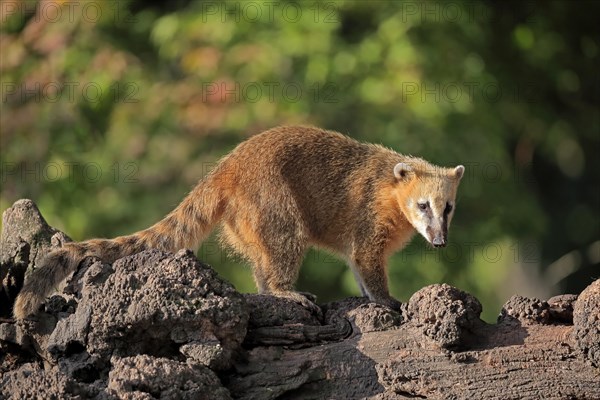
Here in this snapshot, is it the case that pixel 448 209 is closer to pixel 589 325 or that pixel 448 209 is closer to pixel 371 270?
pixel 371 270

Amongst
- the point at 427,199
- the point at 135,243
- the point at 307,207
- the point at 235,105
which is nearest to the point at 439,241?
the point at 427,199

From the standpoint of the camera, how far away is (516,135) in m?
21.8

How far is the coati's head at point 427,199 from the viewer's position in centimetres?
1035

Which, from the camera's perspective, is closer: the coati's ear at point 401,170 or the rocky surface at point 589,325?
the rocky surface at point 589,325

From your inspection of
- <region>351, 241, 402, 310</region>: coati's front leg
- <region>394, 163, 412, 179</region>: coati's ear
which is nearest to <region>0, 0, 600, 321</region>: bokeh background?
<region>394, 163, 412, 179</region>: coati's ear

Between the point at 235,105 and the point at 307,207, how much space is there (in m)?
7.24

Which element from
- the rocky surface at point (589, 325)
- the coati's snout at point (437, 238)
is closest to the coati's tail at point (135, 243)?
the coati's snout at point (437, 238)

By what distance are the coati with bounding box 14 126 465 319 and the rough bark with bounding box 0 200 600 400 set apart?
1407 millimetres

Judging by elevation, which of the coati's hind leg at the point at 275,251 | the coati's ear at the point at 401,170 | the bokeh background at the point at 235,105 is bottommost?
the coati's hind leg at the point at 275,251

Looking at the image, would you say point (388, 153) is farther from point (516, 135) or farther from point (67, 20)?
point (516, 135)

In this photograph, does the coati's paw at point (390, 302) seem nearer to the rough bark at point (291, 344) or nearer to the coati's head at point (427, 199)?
the coati's head at point (427, 199)

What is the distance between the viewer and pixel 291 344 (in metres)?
7.81

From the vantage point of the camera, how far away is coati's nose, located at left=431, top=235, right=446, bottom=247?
399 inches

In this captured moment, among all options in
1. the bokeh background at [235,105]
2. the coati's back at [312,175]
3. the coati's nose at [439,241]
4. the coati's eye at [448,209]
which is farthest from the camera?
the bokeh background at [235,105]
